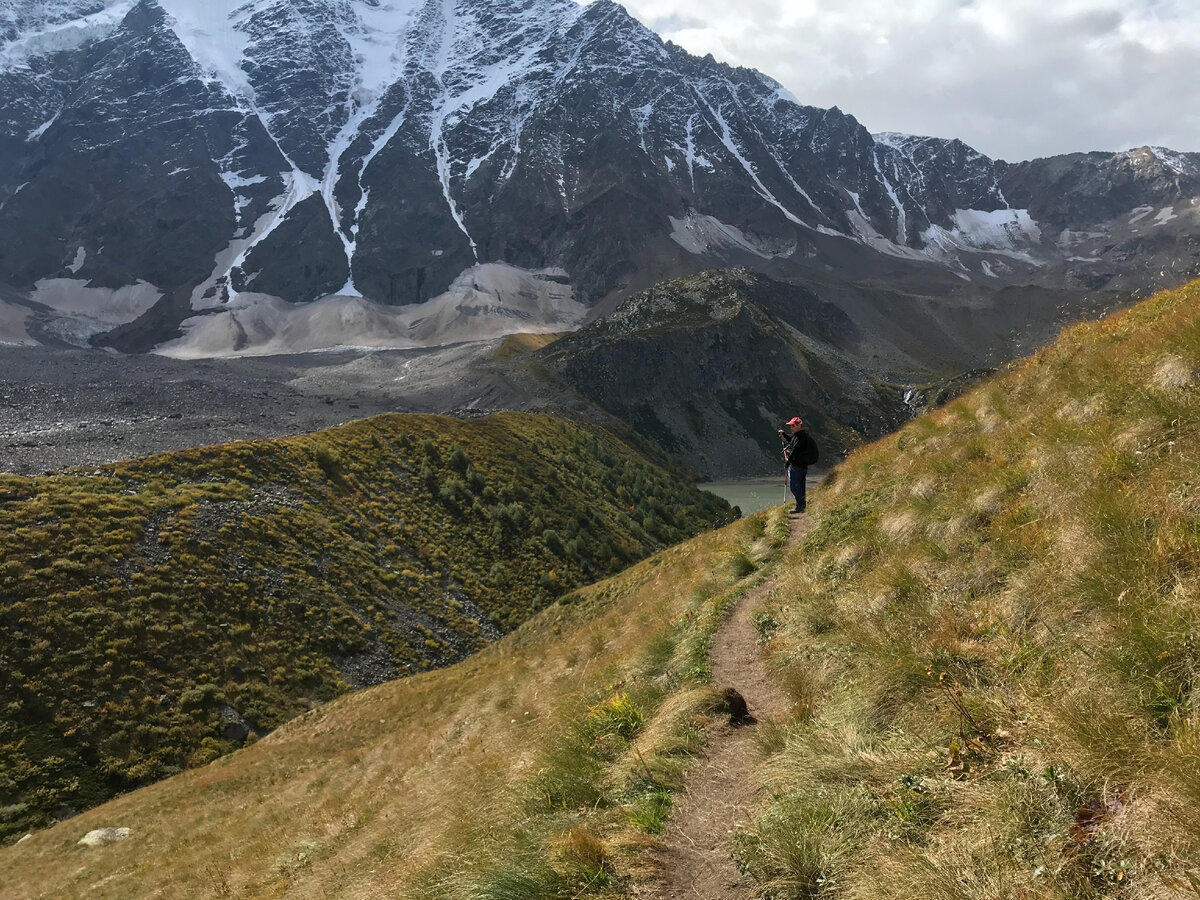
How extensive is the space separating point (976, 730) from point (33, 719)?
A: 33621mm

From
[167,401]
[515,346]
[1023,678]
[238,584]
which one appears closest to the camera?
[1023,678]

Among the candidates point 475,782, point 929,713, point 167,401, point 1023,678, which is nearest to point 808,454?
point 475,782

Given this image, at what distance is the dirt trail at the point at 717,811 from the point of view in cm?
448

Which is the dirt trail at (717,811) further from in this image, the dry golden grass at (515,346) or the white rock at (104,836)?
the dry golden grass at (515,346)

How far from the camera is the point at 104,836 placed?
18672mm

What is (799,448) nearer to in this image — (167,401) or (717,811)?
(717,811)

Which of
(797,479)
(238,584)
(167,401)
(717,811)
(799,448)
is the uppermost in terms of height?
(799,448)

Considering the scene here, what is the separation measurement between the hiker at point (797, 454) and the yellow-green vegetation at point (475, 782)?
117 centimetres

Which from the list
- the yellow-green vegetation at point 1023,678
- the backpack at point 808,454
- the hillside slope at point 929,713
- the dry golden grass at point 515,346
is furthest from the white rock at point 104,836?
the dry golden grass at point 515,346

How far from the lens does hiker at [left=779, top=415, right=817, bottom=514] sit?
54.3 feet

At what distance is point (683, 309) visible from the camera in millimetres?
165125

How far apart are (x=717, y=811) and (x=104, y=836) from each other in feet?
71.6

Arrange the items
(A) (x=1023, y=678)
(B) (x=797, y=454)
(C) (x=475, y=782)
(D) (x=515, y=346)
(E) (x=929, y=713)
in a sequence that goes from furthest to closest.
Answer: (D) (x=515, y=346) < (B) (x=797, y=454) < (C) (x=475, y=782) < (E) (x=929, y=713) < (A) (x=1023, y=678)

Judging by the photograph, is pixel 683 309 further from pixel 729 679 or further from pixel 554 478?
pixel 729 679
